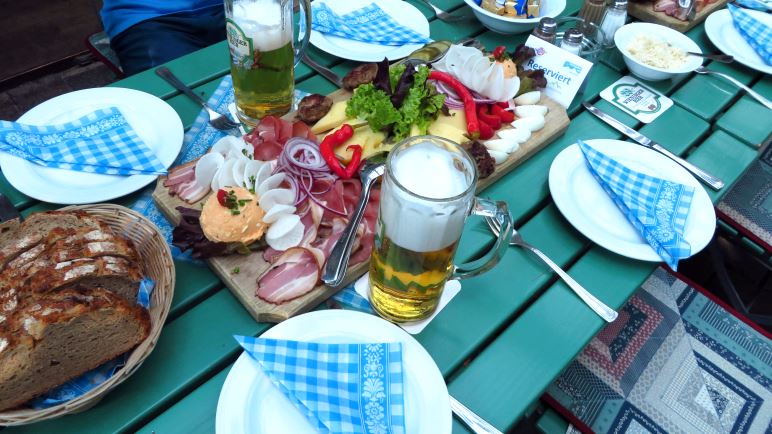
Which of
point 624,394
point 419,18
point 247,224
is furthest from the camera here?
point 419,18

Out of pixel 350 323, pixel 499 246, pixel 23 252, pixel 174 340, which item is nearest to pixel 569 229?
pixel 499 246

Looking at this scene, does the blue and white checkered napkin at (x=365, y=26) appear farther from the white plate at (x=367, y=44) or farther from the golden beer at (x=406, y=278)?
the golden beer at (x=406, y=278)

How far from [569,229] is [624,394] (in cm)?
53

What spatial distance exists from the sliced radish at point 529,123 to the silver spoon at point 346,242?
540 mm

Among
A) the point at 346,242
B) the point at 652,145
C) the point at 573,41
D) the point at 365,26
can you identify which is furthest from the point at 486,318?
the point at 365,26

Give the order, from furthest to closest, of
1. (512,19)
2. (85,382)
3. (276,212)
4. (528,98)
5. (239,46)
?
(512,19) < (528,98) < (239,46) < (276,212) < (85,382)

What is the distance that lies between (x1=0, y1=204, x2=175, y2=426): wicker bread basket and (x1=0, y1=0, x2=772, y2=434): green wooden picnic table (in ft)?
0.33

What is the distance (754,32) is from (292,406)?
2338mm

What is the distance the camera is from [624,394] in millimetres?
1572

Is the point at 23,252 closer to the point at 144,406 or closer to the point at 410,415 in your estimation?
the point at 144,406

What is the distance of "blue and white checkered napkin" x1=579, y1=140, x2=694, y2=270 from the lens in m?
1.34

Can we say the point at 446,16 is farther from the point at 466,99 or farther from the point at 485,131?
the point at 485,131

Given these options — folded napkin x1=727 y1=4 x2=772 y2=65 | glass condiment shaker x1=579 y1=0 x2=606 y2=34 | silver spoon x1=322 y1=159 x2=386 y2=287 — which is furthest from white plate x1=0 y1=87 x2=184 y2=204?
folded napkin x1=727 y1=4 x2=772 y2=65

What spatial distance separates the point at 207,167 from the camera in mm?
1327
